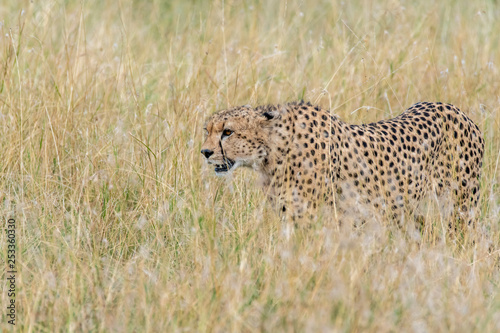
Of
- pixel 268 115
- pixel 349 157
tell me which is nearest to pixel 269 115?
pixel 268 115

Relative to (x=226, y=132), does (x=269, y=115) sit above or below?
above

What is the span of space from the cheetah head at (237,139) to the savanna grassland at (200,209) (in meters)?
0.21

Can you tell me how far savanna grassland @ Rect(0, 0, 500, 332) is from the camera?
119 inches

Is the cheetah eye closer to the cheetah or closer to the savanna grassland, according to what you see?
the cheetah

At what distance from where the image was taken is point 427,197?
4309mm

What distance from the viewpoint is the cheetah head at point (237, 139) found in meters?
3.88

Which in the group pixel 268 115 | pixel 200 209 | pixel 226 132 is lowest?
pixel 200 209

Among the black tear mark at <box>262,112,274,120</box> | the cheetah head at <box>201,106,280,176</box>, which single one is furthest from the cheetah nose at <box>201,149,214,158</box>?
the black tear mark at <box>262,112,274,120</box>

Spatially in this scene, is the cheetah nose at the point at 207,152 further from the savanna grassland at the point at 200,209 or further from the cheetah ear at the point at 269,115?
the cheetah ear at the point at 269,115

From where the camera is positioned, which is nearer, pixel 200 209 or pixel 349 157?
pixel 200 209

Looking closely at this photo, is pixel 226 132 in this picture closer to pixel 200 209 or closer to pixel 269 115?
pixel 269 115

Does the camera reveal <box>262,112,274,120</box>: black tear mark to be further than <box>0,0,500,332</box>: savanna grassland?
Yes

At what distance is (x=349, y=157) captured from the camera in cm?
408

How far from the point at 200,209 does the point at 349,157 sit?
858mm
